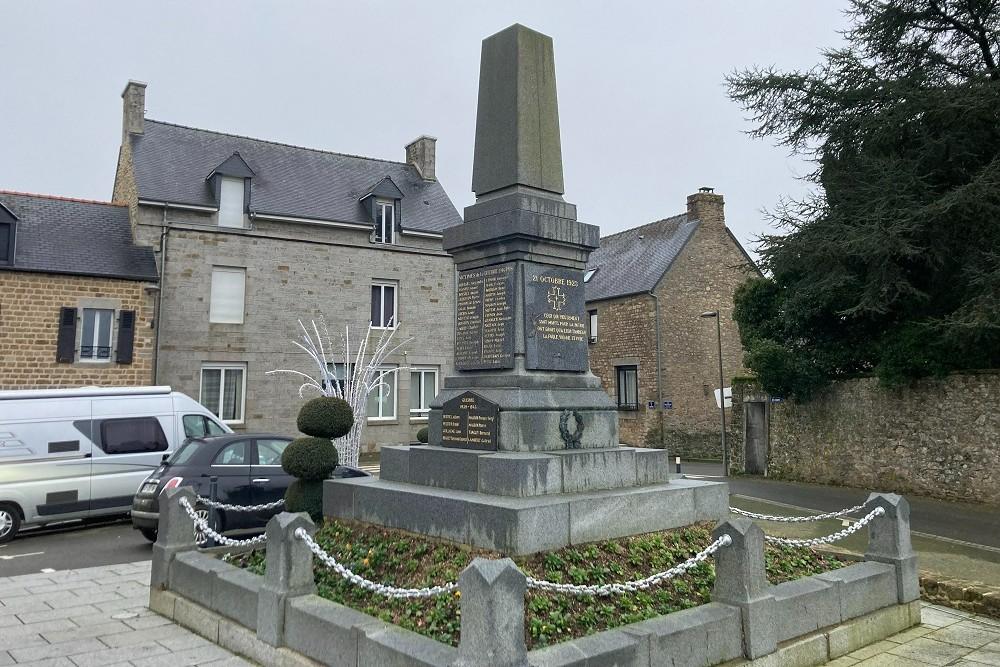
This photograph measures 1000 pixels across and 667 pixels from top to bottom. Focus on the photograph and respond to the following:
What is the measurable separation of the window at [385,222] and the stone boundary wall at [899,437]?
13.8 metres

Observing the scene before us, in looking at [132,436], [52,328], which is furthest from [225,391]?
[132,436]

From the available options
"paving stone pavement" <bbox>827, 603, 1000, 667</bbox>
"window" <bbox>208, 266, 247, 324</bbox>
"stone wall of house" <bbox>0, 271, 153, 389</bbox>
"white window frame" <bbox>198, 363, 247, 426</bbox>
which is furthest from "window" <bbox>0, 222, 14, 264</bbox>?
"paving stone pavement" <bbox>827, 603, 1000, 667</bbox>

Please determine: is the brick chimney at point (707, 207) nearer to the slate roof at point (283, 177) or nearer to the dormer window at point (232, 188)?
the slate roof at point (283, 177)

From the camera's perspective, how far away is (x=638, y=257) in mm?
33156

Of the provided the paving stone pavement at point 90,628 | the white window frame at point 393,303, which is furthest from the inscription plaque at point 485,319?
the white window frame at point 393,303

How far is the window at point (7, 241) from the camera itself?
61.7 ft

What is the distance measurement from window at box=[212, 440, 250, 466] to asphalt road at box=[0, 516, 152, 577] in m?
1.69

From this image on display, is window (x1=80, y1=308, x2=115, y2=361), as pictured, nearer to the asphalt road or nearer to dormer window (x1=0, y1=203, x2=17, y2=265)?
dormer window (x1=0, y1=203, x2=17, y2=265)

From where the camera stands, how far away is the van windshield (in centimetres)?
1062

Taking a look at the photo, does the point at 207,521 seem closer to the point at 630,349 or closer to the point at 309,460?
the point at 309,460

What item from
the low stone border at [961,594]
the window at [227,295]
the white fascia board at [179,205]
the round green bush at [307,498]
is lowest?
the low stone border at [961,594]

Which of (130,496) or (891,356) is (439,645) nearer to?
(130,496)

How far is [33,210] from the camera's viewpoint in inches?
808

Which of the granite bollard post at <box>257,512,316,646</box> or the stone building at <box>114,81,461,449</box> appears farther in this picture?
the stone building at <box>114,81,461,449</box>
